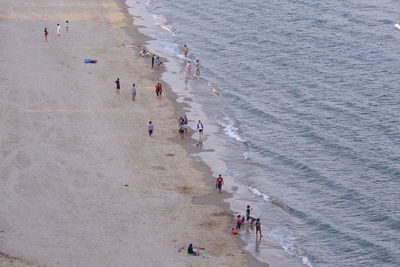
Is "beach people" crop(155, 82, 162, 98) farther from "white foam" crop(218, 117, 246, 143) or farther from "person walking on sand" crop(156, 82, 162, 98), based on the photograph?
"white foam" crop(218, 117, 246, 143)

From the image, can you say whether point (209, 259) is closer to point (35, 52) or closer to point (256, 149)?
point (256, 149)

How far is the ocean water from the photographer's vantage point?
40.4 metres

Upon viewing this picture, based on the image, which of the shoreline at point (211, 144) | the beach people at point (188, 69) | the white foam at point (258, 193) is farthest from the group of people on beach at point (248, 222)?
the beach people at point (188, 69)

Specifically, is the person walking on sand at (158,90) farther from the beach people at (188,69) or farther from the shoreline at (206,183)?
the beach people at (188,69)

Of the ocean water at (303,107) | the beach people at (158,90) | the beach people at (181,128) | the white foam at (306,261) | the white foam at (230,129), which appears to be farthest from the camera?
the beach people at (158,90)

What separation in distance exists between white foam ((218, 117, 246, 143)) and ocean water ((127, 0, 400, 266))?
8 centimetres

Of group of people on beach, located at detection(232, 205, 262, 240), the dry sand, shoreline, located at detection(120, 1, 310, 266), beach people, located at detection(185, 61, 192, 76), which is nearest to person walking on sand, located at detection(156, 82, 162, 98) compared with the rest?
the dry sand

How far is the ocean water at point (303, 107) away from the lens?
40.4m

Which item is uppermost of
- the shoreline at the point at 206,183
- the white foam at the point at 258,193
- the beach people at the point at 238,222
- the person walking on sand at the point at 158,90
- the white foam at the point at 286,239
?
the person walking on sand at the point at 158,90

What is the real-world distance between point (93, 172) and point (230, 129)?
1329 cm

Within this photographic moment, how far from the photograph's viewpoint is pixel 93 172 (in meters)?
43.0

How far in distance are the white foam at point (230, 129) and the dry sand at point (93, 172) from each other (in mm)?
3649

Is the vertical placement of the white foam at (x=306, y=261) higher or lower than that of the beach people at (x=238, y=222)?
lower

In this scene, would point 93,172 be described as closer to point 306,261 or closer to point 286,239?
point 286,239
